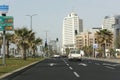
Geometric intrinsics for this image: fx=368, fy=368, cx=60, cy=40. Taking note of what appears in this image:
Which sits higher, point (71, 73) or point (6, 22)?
point (6, 22)

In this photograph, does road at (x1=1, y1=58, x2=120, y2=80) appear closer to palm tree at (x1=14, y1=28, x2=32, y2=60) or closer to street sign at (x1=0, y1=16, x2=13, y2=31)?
street sign at (x1=0, y1=16, x2=13, y2=31)

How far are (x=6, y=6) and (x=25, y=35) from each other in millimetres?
38201

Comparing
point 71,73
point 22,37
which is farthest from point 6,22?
point 22,37

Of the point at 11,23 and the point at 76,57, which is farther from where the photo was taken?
the point at 76,57

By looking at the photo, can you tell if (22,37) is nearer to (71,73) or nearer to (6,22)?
(6,22)

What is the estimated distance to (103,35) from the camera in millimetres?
118875

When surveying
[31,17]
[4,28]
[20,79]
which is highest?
[31,17]

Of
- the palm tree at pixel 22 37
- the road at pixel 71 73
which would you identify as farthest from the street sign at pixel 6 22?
the palm tree at pixel 22 37

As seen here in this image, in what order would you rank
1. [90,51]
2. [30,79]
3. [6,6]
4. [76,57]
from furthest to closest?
[90,51] → [76,57] → [6,6] → [30,79]

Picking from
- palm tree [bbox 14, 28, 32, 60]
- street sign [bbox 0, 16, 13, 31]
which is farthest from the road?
palm tree [bbox 14, 28, 32, 60]

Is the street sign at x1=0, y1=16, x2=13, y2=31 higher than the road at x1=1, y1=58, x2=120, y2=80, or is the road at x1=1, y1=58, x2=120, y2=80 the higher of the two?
the street sign at x1=0, y1=16, x2=13, y2=31

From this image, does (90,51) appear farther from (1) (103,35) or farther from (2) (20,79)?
(2) (20,79)

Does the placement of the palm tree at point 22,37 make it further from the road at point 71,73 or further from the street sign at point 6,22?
the road at point 71,73

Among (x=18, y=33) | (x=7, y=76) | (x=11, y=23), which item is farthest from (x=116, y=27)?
(x=7, y=76)
